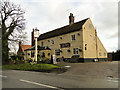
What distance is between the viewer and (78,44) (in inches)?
1023

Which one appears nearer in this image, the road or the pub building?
the road

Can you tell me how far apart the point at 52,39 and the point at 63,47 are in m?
5.43

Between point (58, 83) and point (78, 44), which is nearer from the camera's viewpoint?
point (58, 83)

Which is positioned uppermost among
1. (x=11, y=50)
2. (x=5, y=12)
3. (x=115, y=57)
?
(x=5, y=12)

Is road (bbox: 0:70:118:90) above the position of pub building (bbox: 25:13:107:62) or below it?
below

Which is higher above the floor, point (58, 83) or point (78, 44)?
point (78, 44)

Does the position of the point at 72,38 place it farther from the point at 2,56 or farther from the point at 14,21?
the point at 2,56

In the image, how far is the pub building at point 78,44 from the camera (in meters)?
25.4

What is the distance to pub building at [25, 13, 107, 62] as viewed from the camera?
25.4m

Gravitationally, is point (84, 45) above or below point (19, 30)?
below

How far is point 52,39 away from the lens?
3328 cm

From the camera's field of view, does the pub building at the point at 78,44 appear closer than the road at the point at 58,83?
No

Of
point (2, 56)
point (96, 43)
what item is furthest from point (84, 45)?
point (2, 56)

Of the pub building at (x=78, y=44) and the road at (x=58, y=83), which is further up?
the pub building at (x=78, y=44)
